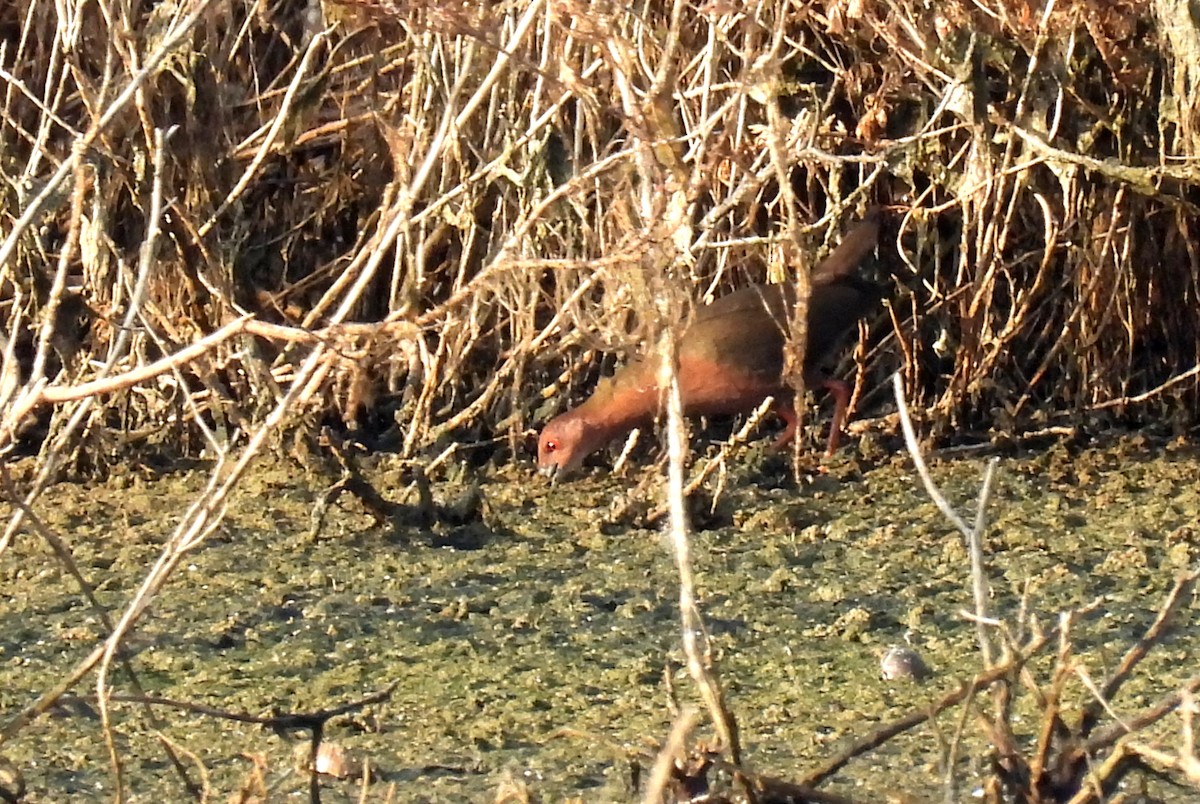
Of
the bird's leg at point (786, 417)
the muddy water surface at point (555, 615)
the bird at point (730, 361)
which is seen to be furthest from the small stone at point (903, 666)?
the bird's leg at point (786, 417)

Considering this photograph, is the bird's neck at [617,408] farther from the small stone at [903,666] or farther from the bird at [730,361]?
the small stone at [903,666]

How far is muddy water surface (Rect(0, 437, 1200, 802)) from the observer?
284 cm

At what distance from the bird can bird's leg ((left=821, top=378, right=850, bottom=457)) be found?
135 mm

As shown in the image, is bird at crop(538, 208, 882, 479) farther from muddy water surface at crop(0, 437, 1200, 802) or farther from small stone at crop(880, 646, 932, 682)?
small stone at crop(880, 646, 932, 682)

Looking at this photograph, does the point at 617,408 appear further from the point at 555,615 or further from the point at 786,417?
the point at 555,615

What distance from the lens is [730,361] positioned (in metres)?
4.55

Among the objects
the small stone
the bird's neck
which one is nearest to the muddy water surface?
the small stone

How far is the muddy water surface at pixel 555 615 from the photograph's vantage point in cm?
284

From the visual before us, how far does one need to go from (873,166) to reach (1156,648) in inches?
70.0

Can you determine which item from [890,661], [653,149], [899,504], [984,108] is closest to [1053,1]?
[984,108]

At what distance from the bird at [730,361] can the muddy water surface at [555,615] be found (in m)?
0.16

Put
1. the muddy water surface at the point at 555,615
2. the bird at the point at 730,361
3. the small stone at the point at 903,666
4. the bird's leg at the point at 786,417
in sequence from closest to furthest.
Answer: the muddy water surface at the point at 555,615 → the small stone at the point at 903,666 → the bird at the point at 730,361 → the bird's leg at the point at 786,417

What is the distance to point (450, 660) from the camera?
335cm

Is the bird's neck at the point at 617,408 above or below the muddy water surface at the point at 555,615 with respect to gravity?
above
